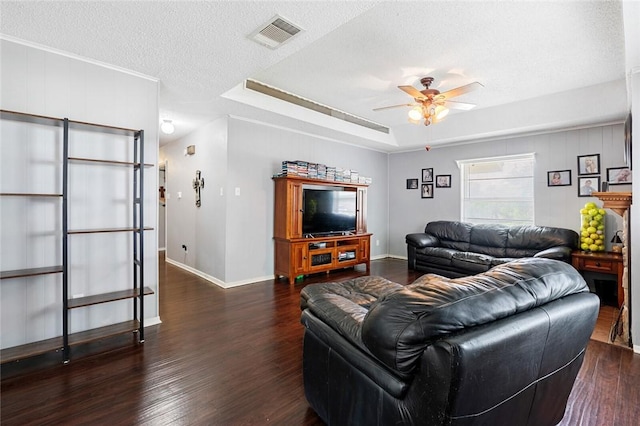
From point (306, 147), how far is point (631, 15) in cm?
417

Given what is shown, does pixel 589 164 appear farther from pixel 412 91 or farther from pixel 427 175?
pixel 412 91

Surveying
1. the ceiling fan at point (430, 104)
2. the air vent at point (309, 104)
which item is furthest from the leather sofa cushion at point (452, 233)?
the ceiling fan at point (430, 104)

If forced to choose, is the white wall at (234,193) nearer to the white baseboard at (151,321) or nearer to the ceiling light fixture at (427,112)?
the white baseboard at (151,321)

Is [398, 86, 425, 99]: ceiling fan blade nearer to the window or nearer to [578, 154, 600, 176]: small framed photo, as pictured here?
the window

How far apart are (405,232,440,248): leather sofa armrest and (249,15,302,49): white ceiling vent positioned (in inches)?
163

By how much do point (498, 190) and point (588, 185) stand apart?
4.29 ft

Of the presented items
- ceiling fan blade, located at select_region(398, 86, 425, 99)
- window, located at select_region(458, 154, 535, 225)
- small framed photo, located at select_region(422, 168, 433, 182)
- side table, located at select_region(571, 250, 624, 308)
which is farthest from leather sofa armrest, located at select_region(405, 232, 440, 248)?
ceiling fan blade, located at select_region(398, 86, 425, 99)

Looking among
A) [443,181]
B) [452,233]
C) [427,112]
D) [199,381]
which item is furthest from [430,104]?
[199,381]

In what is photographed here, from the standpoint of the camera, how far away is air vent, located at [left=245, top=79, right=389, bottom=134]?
402 cm

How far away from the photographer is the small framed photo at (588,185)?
450 centimetres

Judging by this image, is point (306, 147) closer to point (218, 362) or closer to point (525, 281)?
point (218, 362)

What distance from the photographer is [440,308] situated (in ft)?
3.23

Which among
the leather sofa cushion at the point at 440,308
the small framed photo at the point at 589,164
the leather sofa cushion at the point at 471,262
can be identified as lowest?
the leather sofa cushion at the point at 471,262

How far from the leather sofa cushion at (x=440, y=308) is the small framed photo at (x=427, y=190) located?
213 inches
